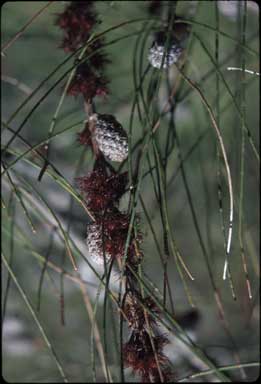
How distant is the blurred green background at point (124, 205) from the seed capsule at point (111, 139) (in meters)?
0.27

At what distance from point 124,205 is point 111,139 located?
28 cm

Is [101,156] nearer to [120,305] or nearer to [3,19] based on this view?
[120,305]

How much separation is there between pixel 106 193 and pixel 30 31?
15.2 inches

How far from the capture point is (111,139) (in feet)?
1.17

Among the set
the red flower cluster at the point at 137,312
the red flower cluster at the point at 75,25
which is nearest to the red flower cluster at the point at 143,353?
the red flower cluster at the point at 137,312

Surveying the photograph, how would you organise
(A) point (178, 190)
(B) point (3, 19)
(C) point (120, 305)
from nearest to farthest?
(C) point (120, 305) → (B) point (3, 19) → (A) point (178, 190)

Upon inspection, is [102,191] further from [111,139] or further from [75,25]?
[75,25]

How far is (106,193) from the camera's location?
0.35 metres

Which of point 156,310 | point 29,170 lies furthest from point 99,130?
point 29,170

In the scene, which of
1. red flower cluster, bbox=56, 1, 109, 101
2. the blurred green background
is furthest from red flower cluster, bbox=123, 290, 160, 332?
the blurred green background

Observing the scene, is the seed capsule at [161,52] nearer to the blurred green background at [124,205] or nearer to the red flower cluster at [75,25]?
the red flower cluster at [75,25]

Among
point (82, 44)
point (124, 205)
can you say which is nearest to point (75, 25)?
point (82, 44)

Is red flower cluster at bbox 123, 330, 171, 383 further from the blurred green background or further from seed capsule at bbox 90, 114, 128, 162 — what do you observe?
the blurred green background

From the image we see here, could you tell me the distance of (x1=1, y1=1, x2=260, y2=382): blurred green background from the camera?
66 centimetres
